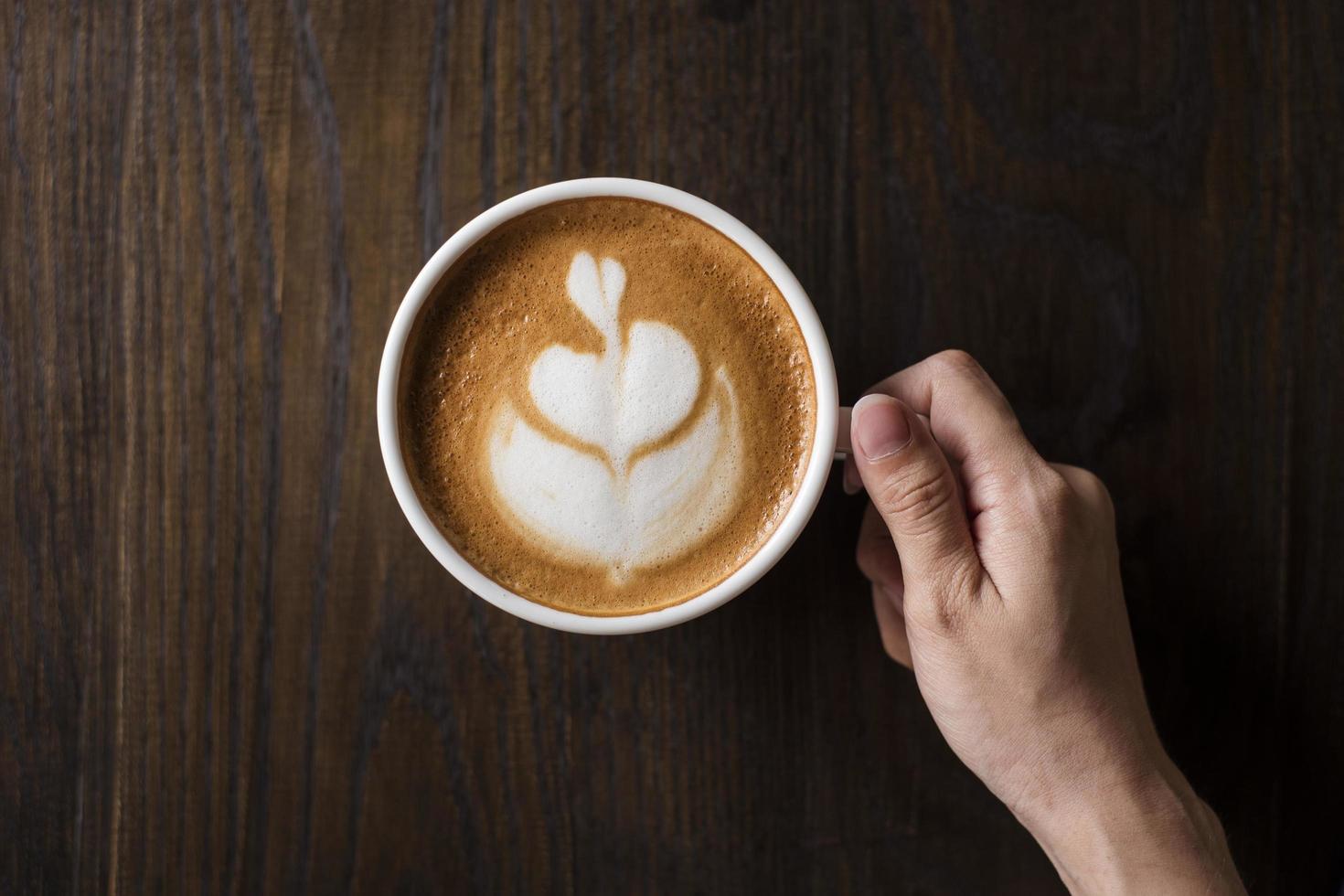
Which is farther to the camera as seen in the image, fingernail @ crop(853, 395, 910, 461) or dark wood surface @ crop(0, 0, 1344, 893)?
dark wood surface @ crop(0, 0, 1344, 893)

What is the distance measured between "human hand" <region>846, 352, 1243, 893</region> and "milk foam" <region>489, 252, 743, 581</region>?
13 cm

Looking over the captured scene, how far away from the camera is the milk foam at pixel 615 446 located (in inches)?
32.3

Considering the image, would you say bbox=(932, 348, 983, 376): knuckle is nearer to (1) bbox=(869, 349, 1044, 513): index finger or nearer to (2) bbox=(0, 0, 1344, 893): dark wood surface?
(1) bbox=(869, 349, 1044, 513): index finger

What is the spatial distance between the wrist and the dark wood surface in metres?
0.15

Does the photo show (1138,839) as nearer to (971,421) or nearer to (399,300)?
(971,421)

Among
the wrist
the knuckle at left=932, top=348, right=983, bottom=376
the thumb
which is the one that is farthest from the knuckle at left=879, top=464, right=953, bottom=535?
the wrist

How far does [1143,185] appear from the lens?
Answer: 3.39ft

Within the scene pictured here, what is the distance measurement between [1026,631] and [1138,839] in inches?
9.3

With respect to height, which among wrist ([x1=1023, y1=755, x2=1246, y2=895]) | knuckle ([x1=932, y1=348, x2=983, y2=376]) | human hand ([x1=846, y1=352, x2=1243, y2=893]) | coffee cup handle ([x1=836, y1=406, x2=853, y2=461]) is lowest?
wrist ([x1=1023, y1=755, x2=1246, y2=895])

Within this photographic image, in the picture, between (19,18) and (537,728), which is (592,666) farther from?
(19,18)

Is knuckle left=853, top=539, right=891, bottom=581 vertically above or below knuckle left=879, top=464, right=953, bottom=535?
below

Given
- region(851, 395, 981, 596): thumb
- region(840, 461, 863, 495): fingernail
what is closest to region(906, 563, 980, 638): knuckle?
region(851, 395, 981, 596): thumb

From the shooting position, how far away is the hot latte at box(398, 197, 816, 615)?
32.4 inches

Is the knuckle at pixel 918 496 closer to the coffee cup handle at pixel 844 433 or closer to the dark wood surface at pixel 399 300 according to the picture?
the coffee cup handle at pixel 844 433
